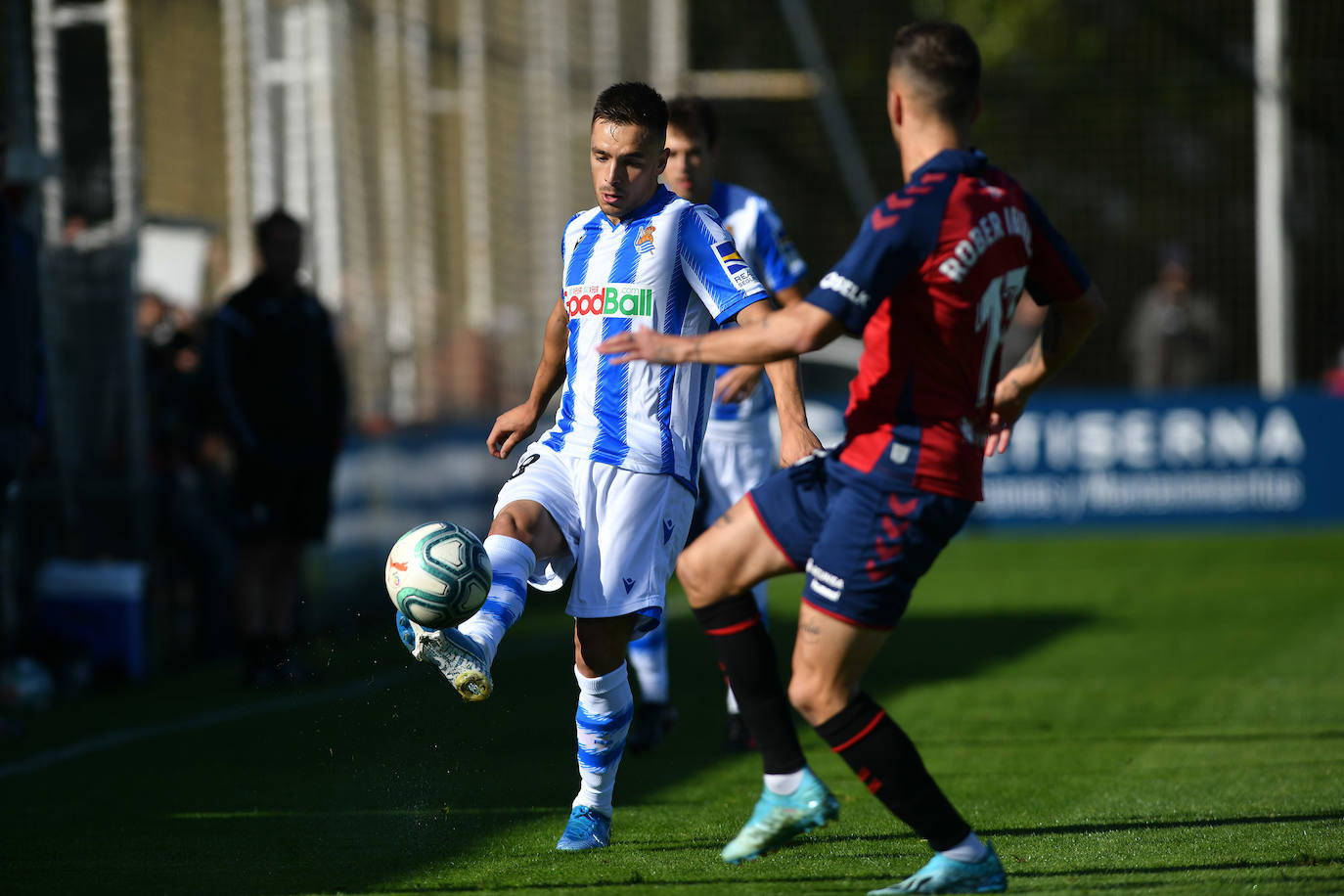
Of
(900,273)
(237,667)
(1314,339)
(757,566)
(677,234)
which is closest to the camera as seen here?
(900,273)

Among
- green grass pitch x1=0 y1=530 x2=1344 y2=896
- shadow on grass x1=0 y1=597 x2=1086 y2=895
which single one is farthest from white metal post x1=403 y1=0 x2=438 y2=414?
shadow on grass x1=0 y1=597 x2=1086 y2=895

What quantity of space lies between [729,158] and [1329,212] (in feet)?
23.3

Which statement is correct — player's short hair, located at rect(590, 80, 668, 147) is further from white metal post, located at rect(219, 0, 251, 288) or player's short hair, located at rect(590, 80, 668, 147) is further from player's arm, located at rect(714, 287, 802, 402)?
white metal post, located at rect(219, 0, 251, 288)

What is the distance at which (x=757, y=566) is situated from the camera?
4.46 m

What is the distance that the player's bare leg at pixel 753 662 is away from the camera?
4383mm

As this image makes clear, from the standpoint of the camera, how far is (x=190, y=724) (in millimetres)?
8094

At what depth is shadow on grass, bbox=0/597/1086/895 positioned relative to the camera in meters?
5.04

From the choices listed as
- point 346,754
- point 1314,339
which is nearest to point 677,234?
point 346,754

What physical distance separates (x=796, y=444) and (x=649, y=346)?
83 centimetres

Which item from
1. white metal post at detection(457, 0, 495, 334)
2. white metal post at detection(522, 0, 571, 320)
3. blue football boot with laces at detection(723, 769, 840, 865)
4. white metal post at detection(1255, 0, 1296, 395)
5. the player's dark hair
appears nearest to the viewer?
blue football boot with laces at detection(723, 769, 840, 865)

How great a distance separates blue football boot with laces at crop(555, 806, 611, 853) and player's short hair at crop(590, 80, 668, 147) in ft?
6.41

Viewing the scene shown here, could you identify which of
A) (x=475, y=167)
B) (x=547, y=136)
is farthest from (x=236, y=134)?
(x=547, y=136)

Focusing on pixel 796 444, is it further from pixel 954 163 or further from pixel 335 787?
pixel 335 787

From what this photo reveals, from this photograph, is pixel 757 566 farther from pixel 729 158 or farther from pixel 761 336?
pixel 729 158
